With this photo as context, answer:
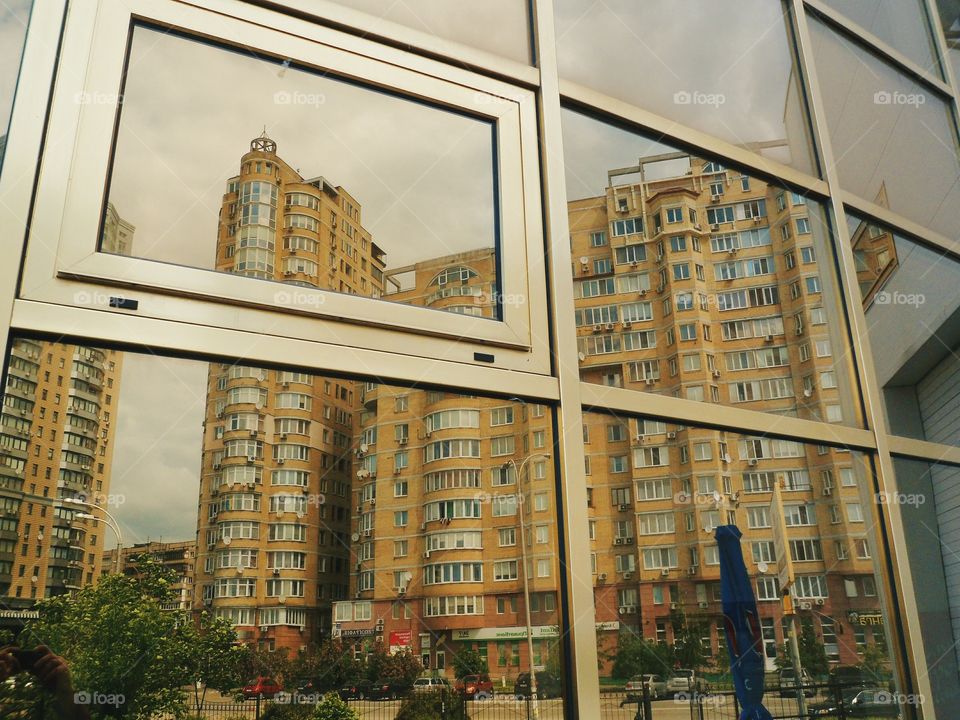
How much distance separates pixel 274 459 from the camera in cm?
163

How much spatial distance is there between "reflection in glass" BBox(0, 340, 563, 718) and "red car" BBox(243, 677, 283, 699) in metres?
0.06

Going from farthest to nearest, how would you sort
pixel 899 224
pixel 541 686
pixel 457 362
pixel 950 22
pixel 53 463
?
pixel 950 22
pixel 899 224
pixel 457 362
pixel 541 686
pixel 53 463

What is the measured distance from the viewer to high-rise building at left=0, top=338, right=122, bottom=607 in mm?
1331

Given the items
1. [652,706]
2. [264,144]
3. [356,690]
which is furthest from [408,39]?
[652,706]

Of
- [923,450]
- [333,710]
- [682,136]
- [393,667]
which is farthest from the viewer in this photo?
[923,450]

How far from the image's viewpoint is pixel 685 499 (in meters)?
2.22

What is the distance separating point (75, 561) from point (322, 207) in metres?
1.00

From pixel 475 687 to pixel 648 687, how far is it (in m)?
0.55

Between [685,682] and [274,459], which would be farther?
[685,682]

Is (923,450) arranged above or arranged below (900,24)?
below

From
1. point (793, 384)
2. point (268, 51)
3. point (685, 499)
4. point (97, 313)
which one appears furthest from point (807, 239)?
point (97, 313)

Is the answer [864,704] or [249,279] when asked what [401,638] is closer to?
[249,279]

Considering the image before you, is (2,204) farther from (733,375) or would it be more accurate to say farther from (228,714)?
(733,375)

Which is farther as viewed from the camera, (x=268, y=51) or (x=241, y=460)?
(x=268, y=51)
